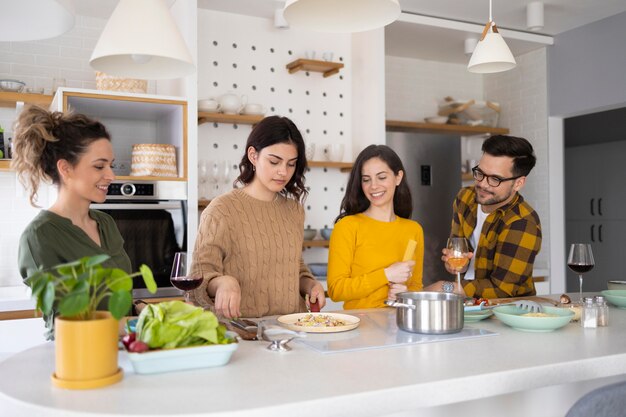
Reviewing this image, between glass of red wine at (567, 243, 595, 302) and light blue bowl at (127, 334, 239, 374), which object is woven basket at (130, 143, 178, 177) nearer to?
glass of red wine at (567, 243, 595, 302)

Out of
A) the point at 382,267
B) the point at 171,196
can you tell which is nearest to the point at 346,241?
the point at 382,267

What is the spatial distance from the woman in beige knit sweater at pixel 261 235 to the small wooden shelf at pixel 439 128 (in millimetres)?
2963

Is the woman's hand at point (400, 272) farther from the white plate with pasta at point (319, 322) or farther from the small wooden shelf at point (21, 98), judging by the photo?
the small wooden shelf at point (21, 98)

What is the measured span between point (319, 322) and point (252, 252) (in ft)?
1.90

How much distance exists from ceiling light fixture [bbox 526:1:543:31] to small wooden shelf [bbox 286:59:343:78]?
143cm

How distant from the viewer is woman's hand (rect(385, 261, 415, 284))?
2.18 m

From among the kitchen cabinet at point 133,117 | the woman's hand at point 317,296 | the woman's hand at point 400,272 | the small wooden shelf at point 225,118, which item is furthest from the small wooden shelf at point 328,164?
the woman's hand at point 400,272

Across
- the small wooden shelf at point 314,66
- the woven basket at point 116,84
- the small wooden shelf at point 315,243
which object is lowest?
the small wooden shelf at point 315,243

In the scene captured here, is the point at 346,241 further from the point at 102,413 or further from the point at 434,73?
the point at 434,73

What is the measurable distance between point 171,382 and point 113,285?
234mm

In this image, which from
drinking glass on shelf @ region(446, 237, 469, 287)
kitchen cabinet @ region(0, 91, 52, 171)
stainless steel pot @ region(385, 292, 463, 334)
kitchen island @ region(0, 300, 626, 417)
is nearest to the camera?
kitchen island @ region(0, 300, 626, 417)

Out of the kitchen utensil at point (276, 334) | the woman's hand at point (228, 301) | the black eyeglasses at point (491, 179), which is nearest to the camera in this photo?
the kitchen utensil at point (276, 334)

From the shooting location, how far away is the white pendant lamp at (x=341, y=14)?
181 centimetres

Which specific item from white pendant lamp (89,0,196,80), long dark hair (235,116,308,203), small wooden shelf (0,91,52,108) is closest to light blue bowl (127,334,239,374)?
white pendant lamp (89,0,196,80)
